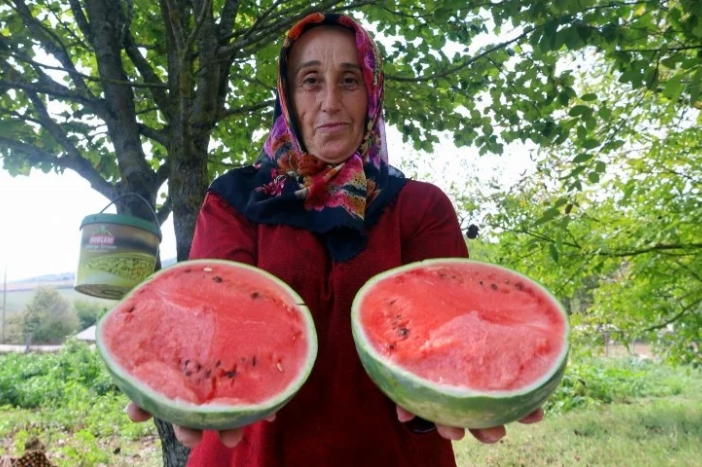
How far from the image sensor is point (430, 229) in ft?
5.79

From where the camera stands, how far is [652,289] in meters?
5.28

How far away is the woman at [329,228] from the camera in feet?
5.04

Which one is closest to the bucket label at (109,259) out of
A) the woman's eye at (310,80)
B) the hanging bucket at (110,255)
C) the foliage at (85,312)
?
the hanging bucket at (110,255)

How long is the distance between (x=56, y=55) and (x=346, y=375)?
291 cm

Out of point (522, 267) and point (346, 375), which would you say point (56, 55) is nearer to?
point (346, 375)

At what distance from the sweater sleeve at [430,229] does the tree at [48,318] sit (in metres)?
35.4

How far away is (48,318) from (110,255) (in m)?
37.0

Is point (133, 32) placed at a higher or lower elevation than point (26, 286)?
higher

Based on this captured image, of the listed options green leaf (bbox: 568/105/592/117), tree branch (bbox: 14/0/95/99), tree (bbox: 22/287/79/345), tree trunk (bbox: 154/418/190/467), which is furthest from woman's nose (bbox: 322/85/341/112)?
tree (bbox: 22/287/79/345)

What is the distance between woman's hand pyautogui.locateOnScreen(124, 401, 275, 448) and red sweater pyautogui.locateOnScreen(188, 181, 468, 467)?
9.5 inches

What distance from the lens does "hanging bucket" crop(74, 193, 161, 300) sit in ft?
8.32

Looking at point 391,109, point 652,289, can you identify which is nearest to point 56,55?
point 391,109

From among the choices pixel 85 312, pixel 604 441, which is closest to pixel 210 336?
pixel 604 441

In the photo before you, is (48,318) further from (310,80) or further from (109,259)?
(310,80)
